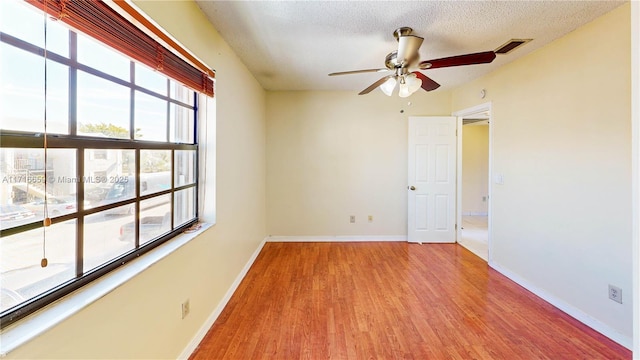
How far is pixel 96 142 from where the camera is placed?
1137 mm

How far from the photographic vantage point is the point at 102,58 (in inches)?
46.7

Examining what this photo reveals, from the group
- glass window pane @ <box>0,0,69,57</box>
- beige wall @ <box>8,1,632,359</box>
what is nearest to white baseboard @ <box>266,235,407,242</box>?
beige wall @ <box>8,1,632,359</box>

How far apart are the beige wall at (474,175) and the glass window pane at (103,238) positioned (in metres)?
6.73

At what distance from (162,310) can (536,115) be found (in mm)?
3615

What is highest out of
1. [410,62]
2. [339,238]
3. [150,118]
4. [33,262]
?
[410,62]

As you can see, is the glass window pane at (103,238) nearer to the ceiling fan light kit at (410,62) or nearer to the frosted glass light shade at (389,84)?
the ceiling fan light kit at (410,62)

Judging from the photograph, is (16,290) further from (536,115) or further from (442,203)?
(442,203)

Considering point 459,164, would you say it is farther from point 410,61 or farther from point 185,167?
point 185,167

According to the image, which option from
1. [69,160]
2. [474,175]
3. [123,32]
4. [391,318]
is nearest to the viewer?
[69,160]

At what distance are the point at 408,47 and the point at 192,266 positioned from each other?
2265 mm

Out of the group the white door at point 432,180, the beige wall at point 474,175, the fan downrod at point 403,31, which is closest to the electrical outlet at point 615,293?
the white door at point 432,180

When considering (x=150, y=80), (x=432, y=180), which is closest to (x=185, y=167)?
(x=150, y=80)

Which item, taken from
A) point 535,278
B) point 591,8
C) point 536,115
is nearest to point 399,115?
point 536,115

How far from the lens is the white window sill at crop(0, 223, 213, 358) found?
2.52ft
